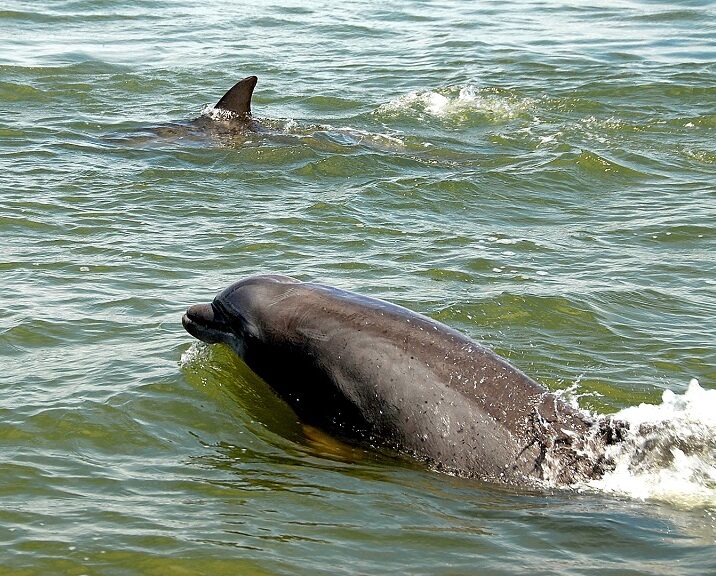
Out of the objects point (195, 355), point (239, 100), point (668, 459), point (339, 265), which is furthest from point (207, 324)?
point (239, 100)

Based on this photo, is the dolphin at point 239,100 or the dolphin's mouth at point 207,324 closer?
the dolphin's mouth at point 207,324

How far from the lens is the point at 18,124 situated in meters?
18.4

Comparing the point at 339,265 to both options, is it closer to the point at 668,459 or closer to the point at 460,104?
the point at 668,459

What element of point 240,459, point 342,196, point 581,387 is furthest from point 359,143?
point 240,459

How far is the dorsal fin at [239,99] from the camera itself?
18.5 m

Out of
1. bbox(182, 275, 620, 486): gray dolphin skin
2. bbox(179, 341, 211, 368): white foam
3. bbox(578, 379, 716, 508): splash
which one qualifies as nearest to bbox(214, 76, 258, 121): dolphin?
bbox(179, 341, 211, 368): white foam

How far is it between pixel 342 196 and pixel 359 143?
2.66 meters

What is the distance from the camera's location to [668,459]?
313 inches

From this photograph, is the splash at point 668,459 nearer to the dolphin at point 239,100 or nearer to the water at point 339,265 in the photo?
the water at point 339,265

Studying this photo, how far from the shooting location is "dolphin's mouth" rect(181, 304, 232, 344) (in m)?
9.25

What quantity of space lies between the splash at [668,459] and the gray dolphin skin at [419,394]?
12cm

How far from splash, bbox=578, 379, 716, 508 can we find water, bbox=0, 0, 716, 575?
20 millimetres

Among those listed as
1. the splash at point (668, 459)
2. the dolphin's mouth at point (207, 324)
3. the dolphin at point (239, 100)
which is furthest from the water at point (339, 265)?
the dolphin at point (239, 100)

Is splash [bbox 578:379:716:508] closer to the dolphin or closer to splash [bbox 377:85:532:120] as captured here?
the dolphin
